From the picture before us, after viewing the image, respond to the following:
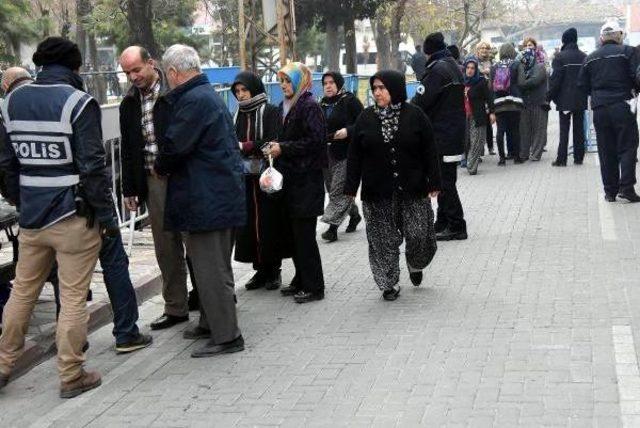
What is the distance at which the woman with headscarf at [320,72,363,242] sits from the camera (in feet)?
34.0

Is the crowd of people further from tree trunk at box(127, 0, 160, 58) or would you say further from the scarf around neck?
tree trunk at box(127, 0, 160, 58)

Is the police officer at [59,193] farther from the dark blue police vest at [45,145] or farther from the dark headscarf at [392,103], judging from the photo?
the dark headscarf at [392,103]

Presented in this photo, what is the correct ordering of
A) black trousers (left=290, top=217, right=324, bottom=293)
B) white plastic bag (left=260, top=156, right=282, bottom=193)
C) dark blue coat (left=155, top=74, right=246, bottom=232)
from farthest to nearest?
black trousers (left=290, top=217, right=324, bottom=293)
white plastic bag (left=260, top=156, right=282, bottom=193)
dark blue coat (left=155, top=74, right=246, bottom=232)

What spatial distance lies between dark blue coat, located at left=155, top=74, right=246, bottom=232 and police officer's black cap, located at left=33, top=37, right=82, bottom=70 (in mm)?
679

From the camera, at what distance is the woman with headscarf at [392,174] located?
7.80 meters

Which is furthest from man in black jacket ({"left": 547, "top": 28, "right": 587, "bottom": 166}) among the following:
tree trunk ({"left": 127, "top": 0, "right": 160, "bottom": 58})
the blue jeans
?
tree trunk ({"left": 127, "top": 0, "right": 160, "bottom": 58})

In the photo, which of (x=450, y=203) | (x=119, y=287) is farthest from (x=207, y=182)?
(x=450, y=203)

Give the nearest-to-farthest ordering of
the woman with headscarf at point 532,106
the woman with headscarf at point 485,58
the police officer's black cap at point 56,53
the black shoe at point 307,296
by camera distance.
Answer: the police officer's black cap at point 56,53 < the black shoe at point 307,296 < the woman with headscarf at point 532,106 < the woman with headscarf at point 485,58

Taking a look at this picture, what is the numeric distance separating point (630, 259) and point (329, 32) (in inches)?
1149

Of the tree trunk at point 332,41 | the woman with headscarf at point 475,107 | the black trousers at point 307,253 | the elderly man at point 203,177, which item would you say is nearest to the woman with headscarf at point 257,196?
the black trousers at point 307,253

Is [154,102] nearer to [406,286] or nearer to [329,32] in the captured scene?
[406,286]

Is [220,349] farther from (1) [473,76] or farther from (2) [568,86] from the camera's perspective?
(2) [568,86]

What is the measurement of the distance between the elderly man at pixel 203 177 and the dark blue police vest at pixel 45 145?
681 mm

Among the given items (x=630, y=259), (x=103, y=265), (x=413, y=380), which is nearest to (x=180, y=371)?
(x=103, y=265)
